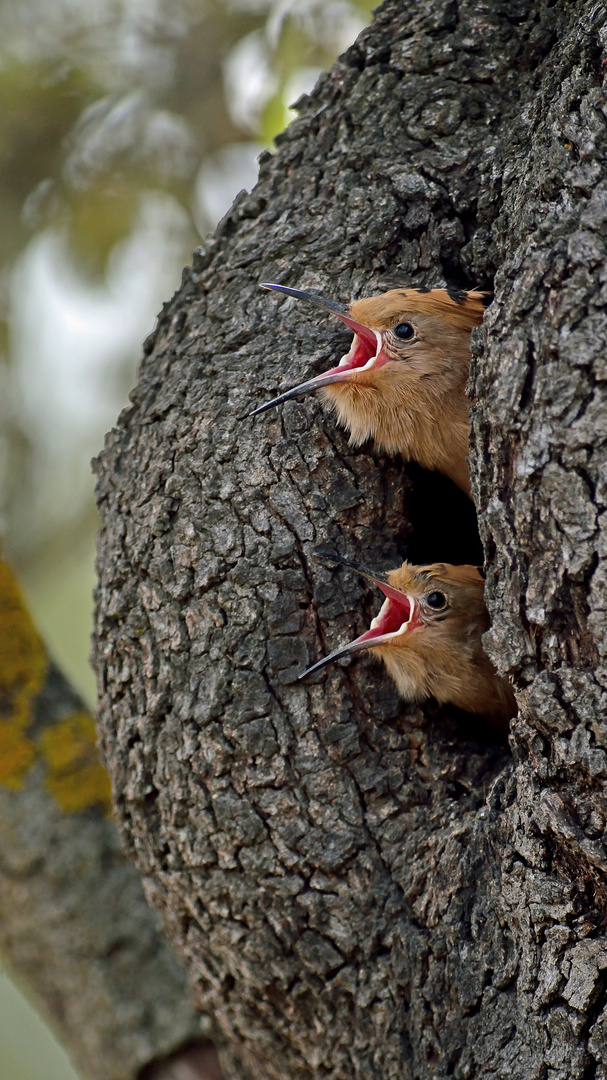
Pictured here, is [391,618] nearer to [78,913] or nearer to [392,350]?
[392,350]

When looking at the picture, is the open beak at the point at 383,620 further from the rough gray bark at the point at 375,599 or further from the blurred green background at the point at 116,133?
the blurred green background at the point at 116,133

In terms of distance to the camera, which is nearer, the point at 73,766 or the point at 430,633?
the point at 430,633

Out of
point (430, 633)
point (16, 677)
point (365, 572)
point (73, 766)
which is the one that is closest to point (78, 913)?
point (73, 766)

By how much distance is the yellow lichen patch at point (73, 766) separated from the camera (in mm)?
3736

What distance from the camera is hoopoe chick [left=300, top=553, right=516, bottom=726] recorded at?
8.52 ft

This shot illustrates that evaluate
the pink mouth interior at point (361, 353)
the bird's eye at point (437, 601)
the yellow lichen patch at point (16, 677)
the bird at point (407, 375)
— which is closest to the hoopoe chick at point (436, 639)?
the bird's eye at point (437, 601)

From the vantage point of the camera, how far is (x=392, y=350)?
2.86 metres

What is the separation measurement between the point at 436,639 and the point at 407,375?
73 centimetres

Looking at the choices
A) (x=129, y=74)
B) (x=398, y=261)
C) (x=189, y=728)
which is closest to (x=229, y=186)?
(x=129, y=74)

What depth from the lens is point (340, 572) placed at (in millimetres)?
2568

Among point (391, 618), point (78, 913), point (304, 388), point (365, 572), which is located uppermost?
point (304, 388)

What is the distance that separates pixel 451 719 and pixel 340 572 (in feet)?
1.61

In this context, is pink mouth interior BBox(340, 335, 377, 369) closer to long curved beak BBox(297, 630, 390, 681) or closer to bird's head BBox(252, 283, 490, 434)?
bird's head BBox(252, 283, 490, 434)

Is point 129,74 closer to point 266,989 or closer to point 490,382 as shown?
point 490,382
